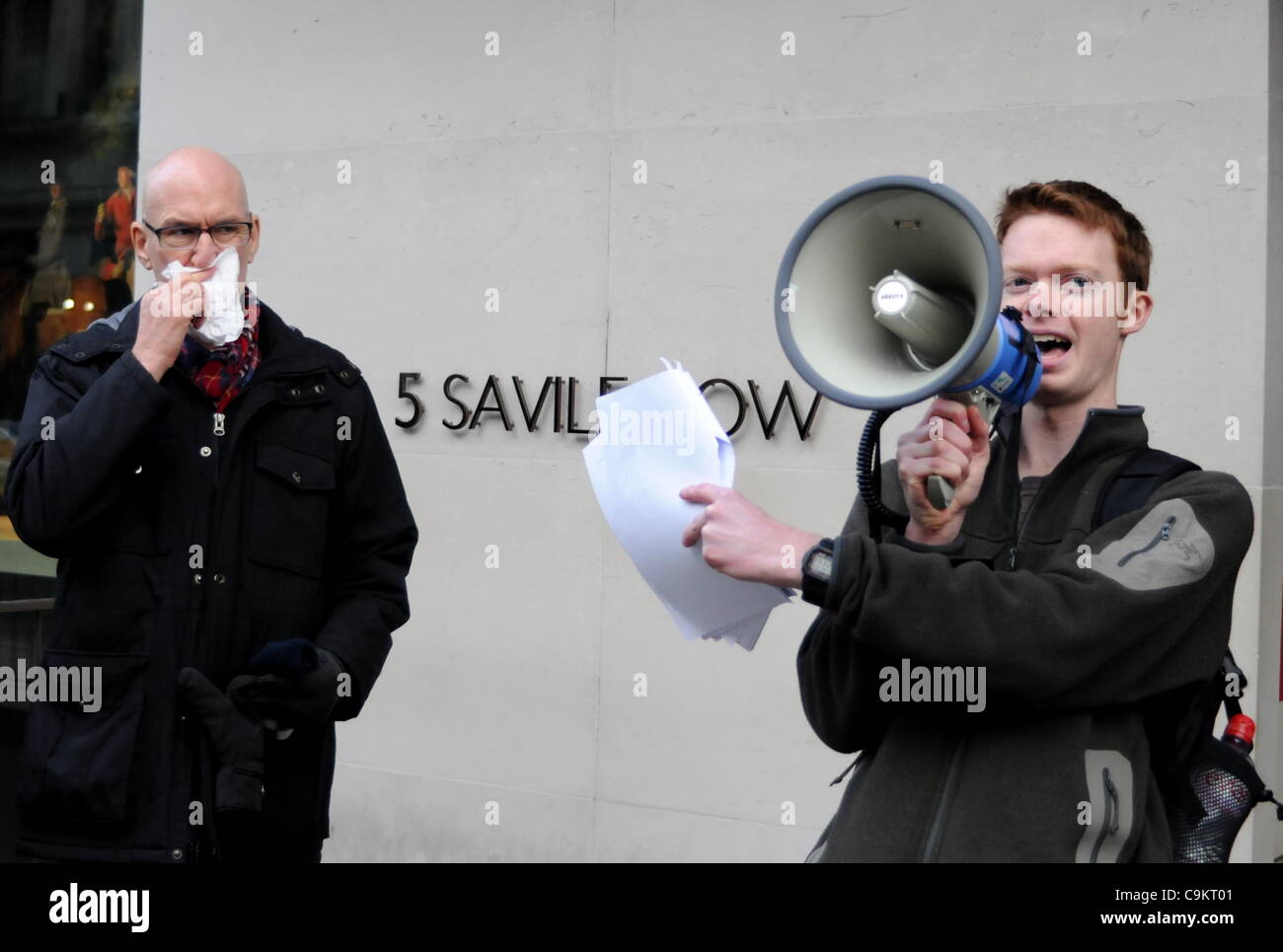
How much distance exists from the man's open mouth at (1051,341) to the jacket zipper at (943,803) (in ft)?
2.09

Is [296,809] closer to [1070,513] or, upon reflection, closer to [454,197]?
[1070,513]

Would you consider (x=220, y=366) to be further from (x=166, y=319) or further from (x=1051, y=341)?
(x=1051, y=341)

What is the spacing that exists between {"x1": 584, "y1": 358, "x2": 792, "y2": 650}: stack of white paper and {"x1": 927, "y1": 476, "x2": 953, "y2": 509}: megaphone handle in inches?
10.4

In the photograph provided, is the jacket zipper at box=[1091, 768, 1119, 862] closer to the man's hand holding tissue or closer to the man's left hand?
the man's hand holding tissue

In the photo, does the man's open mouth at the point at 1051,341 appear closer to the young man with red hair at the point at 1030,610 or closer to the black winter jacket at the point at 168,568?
the young man with red hair at the point at 1030,610

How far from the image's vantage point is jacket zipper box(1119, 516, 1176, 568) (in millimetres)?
2238

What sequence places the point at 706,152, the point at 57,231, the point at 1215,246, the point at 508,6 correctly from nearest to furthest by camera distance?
the point at 1215,246 < the point at 706,152 < the point at 508,6 < the point at 57,231

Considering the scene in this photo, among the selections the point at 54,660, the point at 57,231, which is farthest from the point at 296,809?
the point at 57,231

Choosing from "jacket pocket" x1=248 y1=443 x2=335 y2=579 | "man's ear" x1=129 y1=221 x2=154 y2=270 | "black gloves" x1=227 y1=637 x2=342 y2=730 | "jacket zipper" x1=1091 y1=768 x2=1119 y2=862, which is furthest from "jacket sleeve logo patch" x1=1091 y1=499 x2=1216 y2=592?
"man's ear" x1=129 y1=221 x2=154 y2=270

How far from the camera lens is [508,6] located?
19.2 ft

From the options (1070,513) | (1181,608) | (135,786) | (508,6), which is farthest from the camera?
(508,6)

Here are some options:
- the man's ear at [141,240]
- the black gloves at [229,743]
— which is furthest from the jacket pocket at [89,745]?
the man's ear at [141,240]

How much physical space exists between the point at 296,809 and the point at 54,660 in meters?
0.55

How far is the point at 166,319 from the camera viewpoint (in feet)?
9.72
